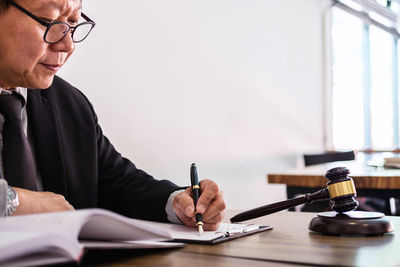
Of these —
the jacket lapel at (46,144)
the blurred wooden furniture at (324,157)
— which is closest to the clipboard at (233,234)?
the jacket lapel at (46,144)

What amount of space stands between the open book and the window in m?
5.10

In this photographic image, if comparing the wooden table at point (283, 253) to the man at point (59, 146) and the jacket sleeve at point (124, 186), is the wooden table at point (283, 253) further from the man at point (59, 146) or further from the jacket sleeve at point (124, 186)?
the jacket sleeve at point (124, 186)

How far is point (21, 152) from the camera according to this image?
4.57 ft

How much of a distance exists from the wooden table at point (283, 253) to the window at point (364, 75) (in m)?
4.80

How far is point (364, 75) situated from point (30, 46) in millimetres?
6249

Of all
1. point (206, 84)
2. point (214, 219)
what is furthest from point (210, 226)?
point (206, 84)

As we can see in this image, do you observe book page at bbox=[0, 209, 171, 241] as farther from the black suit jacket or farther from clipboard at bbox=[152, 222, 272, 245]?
the black suit jacket

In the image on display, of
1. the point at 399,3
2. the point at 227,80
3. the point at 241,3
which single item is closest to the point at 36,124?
the point at 227,80

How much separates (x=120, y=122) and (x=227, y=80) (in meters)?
1.23

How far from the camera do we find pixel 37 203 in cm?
111

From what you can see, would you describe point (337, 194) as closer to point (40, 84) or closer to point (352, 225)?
point (352, 225)

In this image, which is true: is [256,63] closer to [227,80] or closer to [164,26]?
[227,80]

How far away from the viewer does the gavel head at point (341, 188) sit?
1.17 meters

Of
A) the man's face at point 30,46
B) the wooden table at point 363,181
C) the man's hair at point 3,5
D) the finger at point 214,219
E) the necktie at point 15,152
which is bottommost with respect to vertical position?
the wooden table at point 363,181
